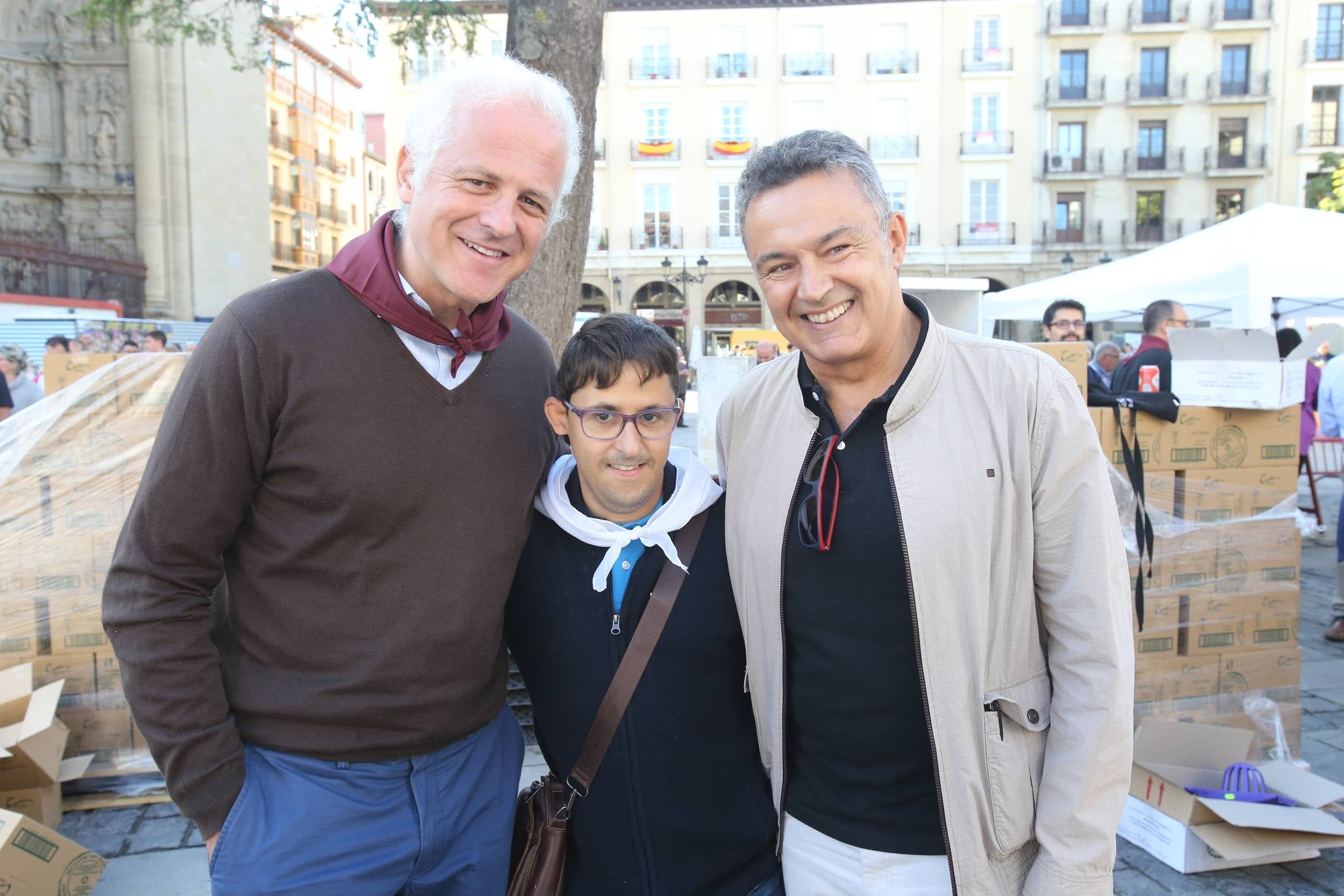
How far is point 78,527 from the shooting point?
3.77 metres

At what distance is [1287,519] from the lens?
380 centimetres

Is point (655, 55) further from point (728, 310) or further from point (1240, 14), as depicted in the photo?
point (1240, 14)

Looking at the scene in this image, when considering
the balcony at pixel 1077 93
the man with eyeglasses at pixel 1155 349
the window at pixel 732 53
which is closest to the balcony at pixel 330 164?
the window at pixel 732 53

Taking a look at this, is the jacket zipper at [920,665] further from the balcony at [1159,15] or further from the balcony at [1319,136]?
the balcony at [1319,136]

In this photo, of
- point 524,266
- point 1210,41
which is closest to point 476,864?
point 524,266

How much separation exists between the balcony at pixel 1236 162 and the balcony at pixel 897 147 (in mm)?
10686

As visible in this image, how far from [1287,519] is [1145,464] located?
0.72 metres

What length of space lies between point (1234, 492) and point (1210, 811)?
4.41 feet

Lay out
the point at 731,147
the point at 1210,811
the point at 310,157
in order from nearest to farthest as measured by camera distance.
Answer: the point at 1210,811 < the point at 731,147 < the point at 310,157

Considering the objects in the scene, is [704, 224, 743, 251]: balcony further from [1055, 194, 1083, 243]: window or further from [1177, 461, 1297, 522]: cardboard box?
[1177, 461, 1297, 522]: cardboard box

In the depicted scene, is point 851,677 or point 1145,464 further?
point 1145,464

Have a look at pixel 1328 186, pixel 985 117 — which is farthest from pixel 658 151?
pixel 1328 186

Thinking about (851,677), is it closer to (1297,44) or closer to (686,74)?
(686,74)

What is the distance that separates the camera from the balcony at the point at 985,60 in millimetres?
32844
